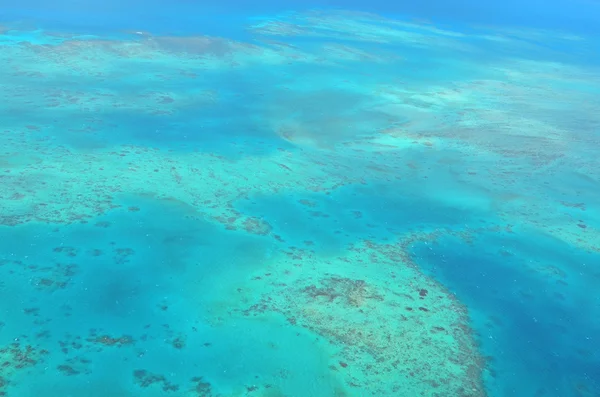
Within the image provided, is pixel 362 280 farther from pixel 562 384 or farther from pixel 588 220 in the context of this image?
pixel 588 220

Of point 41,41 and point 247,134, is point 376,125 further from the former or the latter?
point 41,41

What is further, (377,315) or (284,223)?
(284,223)

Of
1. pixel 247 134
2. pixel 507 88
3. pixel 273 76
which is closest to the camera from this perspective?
pixel 247 134

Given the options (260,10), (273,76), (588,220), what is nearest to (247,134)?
(273,76)

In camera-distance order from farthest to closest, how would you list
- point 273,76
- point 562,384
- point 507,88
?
1. point 507,88
2. point 273,76
3. point 562,384

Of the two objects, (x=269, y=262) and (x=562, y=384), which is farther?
(x=269, y=262)

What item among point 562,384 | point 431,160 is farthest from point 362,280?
point 431,160
